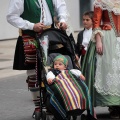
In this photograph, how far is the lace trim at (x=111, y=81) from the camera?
801 cm

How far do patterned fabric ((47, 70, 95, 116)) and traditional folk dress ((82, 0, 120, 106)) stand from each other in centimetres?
76

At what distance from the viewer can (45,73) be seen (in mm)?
7465

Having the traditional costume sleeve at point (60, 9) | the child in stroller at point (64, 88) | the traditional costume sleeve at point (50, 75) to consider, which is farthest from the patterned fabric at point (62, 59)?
the traditional costume sleeve at point (60, 9)

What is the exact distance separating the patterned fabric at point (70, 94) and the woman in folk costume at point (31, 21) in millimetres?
672

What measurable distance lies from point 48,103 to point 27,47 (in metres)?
0.90

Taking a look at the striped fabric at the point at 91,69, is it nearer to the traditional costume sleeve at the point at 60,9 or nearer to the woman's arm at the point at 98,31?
the woman's arm at the point at 98,31

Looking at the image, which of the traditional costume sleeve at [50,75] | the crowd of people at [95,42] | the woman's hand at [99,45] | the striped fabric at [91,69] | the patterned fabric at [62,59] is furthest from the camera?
the striped fabric at [91,69]

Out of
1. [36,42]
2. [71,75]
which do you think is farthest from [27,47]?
[71,75]

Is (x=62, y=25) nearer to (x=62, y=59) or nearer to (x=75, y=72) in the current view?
(x=62, y=59)

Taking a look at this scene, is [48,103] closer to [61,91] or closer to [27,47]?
[61,91]

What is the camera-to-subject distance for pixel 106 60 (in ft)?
26.3

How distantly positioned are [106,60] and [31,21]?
1.04 meters

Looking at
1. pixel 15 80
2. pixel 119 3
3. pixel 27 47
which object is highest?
pixel 119 3

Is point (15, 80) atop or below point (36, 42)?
below
